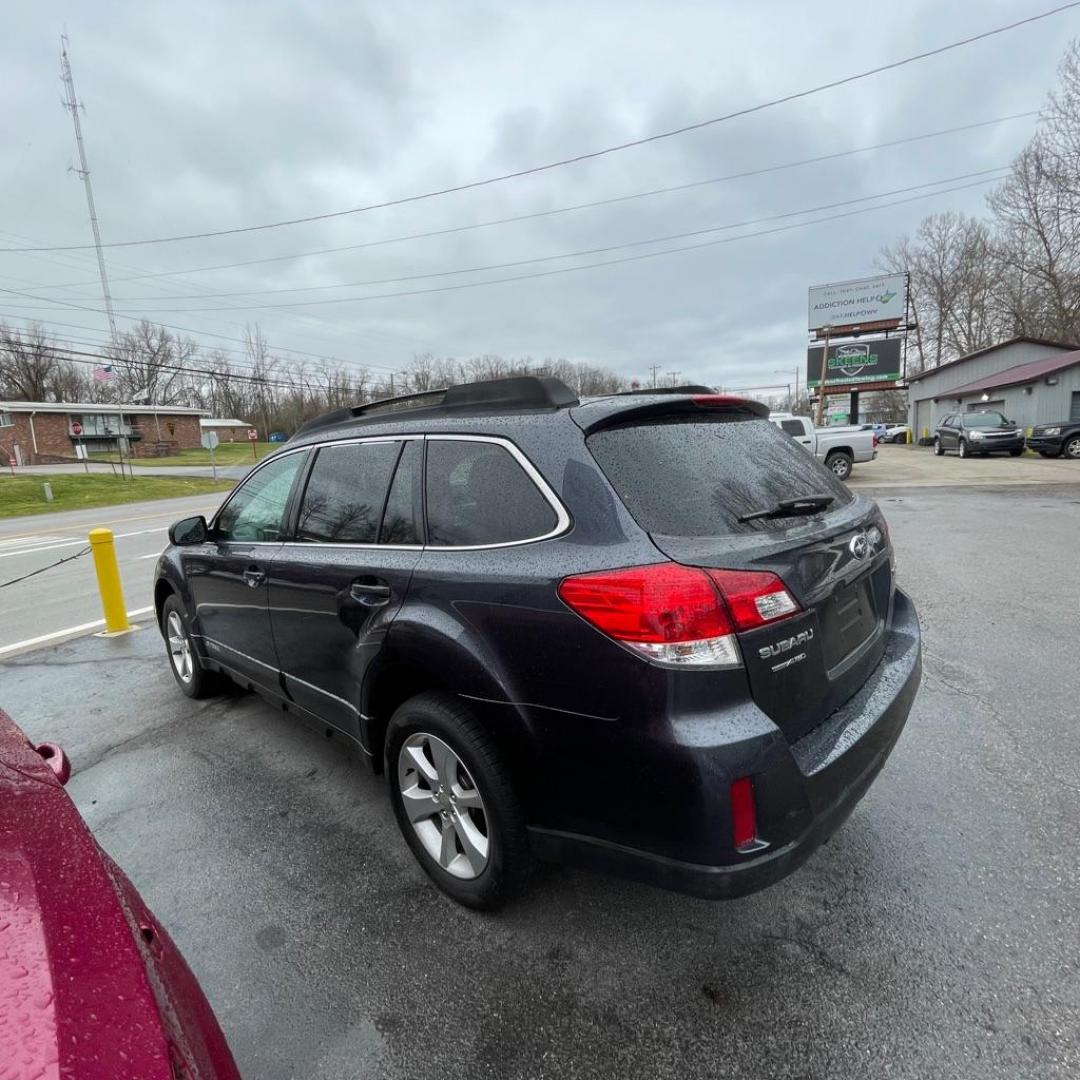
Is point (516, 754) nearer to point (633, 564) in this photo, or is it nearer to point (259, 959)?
point (633, 564)

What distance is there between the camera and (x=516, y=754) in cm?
204

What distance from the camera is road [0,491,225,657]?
6.69m

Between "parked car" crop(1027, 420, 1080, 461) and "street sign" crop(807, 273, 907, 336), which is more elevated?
"street sign" crop(807, 273, 907, 336)

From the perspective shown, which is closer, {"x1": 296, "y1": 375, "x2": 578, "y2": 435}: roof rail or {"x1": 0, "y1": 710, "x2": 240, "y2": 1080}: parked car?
{"x1": 0, "y1": 710, "x2": 240, "y2": 1080}: parked car

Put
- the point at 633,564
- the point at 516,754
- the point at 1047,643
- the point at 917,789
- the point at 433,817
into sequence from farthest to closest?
the point at 1047,643
the point at 917,789
the point at 433,817
the point at 516,754
the point at 633,564

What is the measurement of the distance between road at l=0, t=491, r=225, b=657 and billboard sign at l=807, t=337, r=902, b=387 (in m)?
39.1

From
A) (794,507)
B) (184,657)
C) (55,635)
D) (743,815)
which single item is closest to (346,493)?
(794,507)

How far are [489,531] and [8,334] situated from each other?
76846mm

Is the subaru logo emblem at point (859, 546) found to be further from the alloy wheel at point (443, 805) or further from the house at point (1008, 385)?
the house at point (1008, 385)

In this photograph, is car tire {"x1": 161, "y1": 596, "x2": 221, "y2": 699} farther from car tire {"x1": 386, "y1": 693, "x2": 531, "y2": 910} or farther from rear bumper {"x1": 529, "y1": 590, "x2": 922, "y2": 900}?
rear bumper {"x1": 529, "y1": 590, "x2": 922, "y2": 900}

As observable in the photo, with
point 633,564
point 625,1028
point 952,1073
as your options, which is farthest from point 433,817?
point 952,1073

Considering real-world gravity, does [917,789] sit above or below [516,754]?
below

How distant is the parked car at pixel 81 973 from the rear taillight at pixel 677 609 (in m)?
1.20

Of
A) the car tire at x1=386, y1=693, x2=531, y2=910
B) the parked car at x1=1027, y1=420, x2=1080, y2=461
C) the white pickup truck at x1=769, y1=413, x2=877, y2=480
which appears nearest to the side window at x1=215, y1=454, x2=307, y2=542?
the car tire at x1=386, y1=693, x2=531, y2=910
